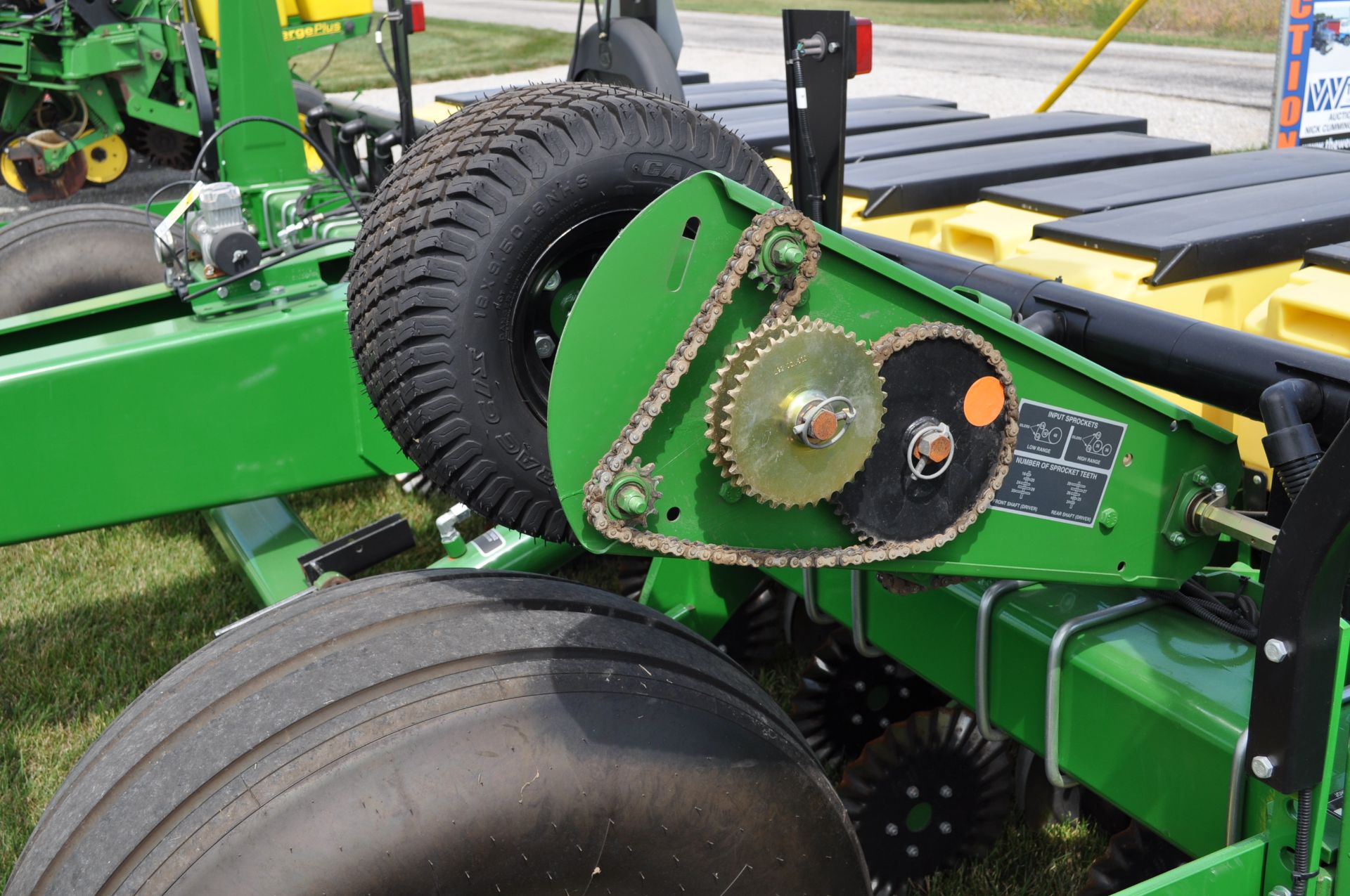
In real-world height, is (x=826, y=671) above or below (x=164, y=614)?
above

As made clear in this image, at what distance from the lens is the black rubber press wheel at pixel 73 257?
4199 mm

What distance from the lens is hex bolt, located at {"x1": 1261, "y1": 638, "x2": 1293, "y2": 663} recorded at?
1365 millimetres

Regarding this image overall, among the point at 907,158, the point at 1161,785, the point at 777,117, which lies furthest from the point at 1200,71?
the point at 1161,785

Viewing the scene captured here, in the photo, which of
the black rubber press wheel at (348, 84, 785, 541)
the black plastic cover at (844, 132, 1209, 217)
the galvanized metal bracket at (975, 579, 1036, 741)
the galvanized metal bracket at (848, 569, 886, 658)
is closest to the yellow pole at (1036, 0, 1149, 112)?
the black plastic cover at (844, 132, 1209, 217)

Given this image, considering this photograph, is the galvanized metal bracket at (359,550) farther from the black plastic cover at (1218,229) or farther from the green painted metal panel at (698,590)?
Answer: the black plastic cover at (1218,229)

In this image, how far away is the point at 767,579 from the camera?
2836 mm

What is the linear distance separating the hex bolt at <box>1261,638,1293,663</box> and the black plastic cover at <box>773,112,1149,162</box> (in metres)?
3.05

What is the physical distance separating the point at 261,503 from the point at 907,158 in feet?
7.54

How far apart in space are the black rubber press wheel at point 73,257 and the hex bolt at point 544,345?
292cm

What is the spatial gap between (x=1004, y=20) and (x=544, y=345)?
81.7 feet

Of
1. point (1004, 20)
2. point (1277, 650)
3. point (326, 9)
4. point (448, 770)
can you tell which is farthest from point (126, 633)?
point (1004, 20)

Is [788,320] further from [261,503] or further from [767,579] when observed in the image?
[261,503]

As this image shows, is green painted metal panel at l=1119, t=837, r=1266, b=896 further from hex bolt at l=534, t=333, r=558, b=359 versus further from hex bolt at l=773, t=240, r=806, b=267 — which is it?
hex bolt at l=534, t=333, r=558, b=359

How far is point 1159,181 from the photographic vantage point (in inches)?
134
